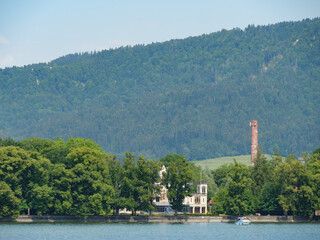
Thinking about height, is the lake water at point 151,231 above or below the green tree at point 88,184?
below

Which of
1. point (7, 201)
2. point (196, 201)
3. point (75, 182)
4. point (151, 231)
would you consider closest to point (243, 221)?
point (151, 231)

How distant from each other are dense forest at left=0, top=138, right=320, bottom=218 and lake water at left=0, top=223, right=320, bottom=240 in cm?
483

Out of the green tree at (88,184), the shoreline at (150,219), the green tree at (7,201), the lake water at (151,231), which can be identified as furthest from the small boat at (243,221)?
the green tree at (7,201)

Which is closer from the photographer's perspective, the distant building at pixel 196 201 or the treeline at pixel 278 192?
the treeline at pixel 278 192

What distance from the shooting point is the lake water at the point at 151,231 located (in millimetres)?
103812

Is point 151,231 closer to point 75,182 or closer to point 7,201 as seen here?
point 75,182

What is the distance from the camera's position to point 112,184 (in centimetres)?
13788

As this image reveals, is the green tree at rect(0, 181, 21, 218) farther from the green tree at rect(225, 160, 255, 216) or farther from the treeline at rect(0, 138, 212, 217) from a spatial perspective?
the green tree at rect(225, 160, 255, 216)

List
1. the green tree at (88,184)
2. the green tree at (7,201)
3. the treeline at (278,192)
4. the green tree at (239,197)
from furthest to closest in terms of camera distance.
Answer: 1. the green tree at (239,197)
2. the treeline at (278,192)
3. the green tree at (88,184)
4. the green tree at (7,201)

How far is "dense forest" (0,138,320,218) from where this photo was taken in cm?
12612

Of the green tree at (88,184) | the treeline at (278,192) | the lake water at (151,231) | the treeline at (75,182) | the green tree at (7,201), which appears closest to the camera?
the lake water at (151,231)

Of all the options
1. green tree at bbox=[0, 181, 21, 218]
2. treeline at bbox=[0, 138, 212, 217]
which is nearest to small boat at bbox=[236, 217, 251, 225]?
treeline at bbox=[0, 138, 212, 217]

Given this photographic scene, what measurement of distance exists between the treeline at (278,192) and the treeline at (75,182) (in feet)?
29.8

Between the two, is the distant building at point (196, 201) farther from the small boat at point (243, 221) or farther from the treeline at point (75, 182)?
the small boat at point (243, 221)
